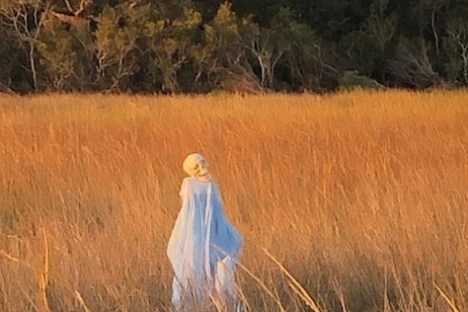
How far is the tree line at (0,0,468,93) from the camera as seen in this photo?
66.9 ft

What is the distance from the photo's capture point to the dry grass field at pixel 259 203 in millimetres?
3996

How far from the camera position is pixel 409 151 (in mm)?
7977

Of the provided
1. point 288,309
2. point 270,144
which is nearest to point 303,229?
point 288,309

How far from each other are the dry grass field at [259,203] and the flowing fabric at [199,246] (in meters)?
0.12

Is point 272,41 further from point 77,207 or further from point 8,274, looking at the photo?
Result: point 8,274

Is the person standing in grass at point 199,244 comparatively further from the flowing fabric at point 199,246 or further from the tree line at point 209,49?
the tree line at point 209,49

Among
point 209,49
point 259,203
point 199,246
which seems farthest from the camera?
point 209,49

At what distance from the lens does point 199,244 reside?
142 inches

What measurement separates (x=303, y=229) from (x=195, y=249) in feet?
4.86

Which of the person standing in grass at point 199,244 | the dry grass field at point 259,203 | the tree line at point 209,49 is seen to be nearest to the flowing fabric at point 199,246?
the person standing in grass at point 199,244

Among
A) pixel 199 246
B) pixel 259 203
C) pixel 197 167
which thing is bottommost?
pixel 259 203

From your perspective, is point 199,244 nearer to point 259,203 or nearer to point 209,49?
point 259,203

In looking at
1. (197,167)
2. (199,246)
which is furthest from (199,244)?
(197,167)

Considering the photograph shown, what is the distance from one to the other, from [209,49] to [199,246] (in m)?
17.0
